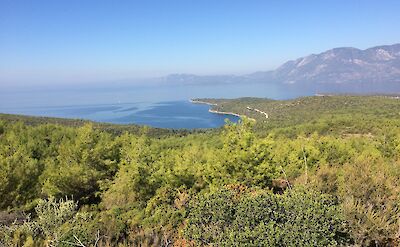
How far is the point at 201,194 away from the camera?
39.4 feet

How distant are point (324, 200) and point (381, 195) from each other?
4.22 meters

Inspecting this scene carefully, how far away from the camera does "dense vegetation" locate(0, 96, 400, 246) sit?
294 inches

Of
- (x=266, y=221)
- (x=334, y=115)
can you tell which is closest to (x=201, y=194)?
(x=266, y=221)

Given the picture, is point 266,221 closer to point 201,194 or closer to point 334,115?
point 201,194

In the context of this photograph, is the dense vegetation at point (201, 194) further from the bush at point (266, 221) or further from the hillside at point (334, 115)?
the hillside at point (334, 115)

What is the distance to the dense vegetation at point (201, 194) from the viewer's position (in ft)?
24.5

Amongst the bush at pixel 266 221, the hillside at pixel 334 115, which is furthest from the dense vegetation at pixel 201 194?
the hillside at pixel 334 115

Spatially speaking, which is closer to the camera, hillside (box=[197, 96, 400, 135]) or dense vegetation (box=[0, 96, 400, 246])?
dense vegetation (box=[0, 96, 400, 246])

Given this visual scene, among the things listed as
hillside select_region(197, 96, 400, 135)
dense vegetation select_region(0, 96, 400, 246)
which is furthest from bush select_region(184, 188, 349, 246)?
hillside select_region(197, 96, 400, 135)

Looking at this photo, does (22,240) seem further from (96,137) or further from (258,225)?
(96,137)

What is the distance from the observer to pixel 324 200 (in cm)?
802

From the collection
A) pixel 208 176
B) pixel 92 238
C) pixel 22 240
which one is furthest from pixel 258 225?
pixel 208 176

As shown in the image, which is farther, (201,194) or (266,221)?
(201,194)

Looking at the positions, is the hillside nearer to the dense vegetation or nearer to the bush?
the dense vegetation
